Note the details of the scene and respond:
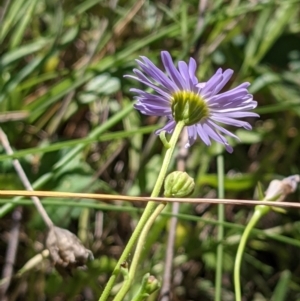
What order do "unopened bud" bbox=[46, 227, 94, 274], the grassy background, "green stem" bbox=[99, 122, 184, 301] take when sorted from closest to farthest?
1. "green stem" bbox=[99, 122, 184, 301]
2. "unopened bud" bbox=[46, 227, 94, 274]
3. the grassy background

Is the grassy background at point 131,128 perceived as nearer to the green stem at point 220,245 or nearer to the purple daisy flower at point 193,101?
the green stem at point 220,245

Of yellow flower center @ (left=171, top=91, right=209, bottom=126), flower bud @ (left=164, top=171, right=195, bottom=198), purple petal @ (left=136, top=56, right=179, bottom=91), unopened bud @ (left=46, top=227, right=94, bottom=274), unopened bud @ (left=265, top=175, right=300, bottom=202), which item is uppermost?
purple petal @ (left=136, top=56, right=179, bottom=91)

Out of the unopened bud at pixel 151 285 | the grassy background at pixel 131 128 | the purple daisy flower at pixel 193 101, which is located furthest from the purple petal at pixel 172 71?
the grassy background at pixel 131 128

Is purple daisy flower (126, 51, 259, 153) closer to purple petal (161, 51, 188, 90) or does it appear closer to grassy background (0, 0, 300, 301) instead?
purple petal (161, 51, 188, 90)

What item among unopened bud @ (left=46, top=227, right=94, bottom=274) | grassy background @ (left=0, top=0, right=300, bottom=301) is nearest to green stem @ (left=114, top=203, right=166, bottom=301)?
unopened bud @ (left=46, top=227, right=94, bottom=274)

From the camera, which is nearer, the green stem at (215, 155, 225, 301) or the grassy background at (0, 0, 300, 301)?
the green stem at (215, 155, 225, 301)

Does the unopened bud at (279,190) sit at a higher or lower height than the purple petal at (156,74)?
lower
